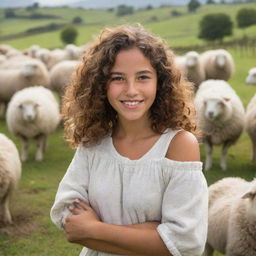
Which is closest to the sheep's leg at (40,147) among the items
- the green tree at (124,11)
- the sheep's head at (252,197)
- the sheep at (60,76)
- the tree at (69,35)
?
the sheep at (60,76)

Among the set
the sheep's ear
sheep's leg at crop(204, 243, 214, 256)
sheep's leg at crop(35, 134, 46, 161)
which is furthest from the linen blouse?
sheep's leg at crop(35, 134, 46, 161)

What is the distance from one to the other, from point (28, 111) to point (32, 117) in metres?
0.15

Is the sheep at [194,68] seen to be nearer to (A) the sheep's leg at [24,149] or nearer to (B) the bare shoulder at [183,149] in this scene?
(A) the sheep's leg at [24,149]

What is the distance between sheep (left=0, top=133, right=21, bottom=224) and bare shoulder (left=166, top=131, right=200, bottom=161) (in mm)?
3760

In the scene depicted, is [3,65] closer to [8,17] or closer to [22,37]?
[22,37]

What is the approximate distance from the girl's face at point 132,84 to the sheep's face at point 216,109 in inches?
221

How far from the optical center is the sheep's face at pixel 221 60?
14727 millimetres

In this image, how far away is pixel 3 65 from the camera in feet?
51.1

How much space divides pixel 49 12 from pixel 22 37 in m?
26.1

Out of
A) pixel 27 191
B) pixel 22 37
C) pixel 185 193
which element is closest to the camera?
pixel 185 193

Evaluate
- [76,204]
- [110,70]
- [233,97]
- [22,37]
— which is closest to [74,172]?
[76,204]

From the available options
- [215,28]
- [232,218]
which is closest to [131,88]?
[232,218]

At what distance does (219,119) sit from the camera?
7637mm

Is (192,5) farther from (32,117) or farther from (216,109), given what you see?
(216,109)
